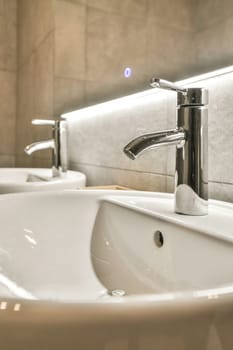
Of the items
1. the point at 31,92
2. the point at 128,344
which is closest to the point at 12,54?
the point at 31,92

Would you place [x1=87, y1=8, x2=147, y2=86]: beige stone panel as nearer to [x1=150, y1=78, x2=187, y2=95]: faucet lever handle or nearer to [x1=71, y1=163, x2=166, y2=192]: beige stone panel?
[x1=71, y1=163, x2=166, y2=192]: beige stone panel

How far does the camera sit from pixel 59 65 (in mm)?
1323

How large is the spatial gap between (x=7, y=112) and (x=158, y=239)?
1.40 metres

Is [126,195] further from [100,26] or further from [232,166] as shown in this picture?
[100,26]

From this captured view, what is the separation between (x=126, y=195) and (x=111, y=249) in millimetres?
131

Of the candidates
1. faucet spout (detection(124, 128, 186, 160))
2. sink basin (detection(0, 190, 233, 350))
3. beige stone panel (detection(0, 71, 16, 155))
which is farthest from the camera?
beige stone panel (detection(0, 71, 16, 155))

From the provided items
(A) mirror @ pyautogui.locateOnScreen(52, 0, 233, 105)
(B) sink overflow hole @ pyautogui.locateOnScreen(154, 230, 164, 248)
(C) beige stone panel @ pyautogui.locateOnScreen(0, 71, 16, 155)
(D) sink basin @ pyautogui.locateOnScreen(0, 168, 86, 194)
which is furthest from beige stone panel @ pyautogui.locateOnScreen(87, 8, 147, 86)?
(C) beige stone panel @ pyautogui.locateOnScreen(0, 71, 16, 155)

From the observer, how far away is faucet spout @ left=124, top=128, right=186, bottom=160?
0.52 meters

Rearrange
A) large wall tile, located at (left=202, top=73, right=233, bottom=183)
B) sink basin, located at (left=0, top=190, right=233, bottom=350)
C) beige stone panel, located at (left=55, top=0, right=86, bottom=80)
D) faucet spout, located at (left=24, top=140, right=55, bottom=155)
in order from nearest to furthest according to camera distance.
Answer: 1. sink basin, located at (left=0, top=190, right=233, bottom=350)
2. large wall tile, located at (left=202, top=73, right=233, bottom=183)
3. faucet spout, located at (left=24, top=140, right=55, bottom=155)
4. beige stone panel, located at (left=55, top=0, right=86, bottom=80)

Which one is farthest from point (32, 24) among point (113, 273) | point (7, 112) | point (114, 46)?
point (113, 273)

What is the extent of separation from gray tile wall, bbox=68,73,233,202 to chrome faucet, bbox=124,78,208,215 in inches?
3.4

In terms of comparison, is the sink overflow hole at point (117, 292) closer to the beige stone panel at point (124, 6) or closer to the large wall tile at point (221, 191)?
the large wall tile at point (221, 191)

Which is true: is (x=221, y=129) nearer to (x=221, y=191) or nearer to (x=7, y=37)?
(x=221, y=191)

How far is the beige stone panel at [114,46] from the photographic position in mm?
997
